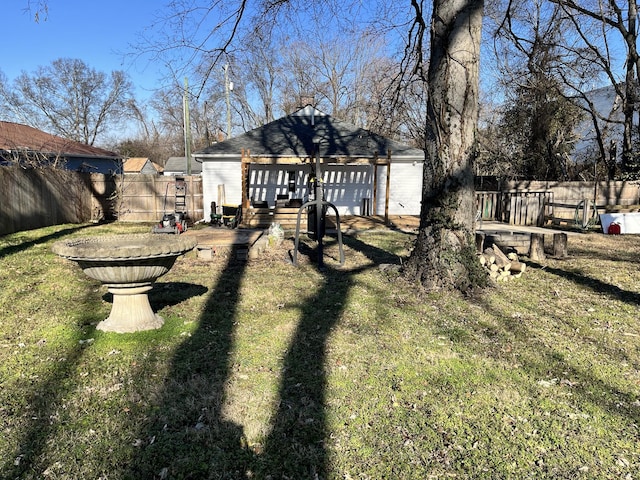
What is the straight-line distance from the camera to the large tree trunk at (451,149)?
579 centimetres

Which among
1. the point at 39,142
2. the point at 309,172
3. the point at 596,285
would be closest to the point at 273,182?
the point at 309,172

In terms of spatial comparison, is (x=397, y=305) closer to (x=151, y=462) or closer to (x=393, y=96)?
(x=151, y=462)

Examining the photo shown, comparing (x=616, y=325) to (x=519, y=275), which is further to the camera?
(x=519, y=275)

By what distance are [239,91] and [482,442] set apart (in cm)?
3754

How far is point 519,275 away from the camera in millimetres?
7215

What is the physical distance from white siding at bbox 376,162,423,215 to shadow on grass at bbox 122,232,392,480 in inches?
523

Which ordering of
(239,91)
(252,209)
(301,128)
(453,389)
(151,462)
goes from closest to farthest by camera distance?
(151,462) < (453,389) < (252,209) < (301,128) < (239,91)

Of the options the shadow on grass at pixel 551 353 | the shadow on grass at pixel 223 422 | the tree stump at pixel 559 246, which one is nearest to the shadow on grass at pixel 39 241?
the shadow on grass at pixel 223 422

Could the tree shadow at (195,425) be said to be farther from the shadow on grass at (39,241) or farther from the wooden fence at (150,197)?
the wooden fence at (150,197)

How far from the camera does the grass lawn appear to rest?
8.32 feet

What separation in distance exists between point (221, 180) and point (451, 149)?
39.7ft

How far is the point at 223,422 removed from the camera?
292 cm

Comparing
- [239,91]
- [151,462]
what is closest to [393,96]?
[151,462]

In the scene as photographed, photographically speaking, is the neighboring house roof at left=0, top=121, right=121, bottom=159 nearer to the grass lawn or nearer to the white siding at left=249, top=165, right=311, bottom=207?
the white siding at left=249, top=165, right=311, bottom=207
